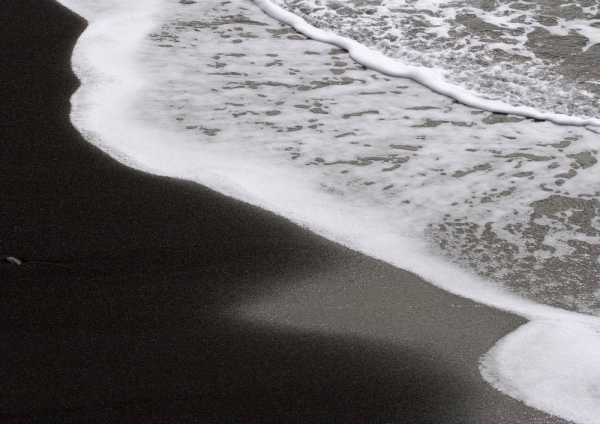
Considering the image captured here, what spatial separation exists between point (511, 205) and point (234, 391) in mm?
1556

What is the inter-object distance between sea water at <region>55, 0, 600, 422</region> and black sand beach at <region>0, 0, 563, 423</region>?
0.12m

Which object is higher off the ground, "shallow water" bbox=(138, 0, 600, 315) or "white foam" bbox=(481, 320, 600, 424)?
"shallow water" bbox=(138, 0, 600, 315)

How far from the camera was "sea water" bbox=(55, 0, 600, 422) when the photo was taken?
250 cm

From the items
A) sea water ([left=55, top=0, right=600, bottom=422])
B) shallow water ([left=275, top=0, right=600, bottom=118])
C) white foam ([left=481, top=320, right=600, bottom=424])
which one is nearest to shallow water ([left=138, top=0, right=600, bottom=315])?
sea water ([left=55, top=0, right=600, bottom=422])

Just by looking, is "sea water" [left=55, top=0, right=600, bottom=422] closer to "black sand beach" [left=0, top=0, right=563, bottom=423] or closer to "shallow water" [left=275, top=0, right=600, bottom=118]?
"shallow water" [left=275, top=0, right=600, bottom=118]

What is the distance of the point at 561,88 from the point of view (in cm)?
397

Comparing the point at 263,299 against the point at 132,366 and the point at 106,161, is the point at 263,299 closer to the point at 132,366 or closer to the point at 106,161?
the point at 132,366

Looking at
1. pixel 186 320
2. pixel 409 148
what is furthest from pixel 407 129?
pixel 186 320

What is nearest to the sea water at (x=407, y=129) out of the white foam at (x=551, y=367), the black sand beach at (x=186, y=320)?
the white foam at (x=551, y=367)

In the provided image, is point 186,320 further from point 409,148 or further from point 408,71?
point 408,71

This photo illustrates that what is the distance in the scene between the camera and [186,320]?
223 centimetres

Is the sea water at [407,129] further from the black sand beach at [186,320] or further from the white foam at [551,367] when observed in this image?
the black sand beach at [186,320]

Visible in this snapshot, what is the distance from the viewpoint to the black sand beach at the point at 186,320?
1.97m

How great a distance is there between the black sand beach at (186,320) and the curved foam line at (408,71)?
5.33 feet
